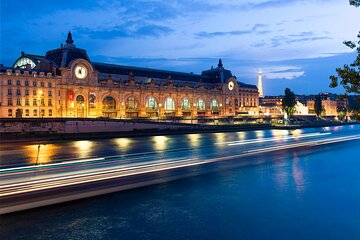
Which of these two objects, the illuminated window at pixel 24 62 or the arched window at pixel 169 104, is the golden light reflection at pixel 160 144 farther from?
Answer: the arched window at pixel 169 104

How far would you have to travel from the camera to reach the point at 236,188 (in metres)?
24.4

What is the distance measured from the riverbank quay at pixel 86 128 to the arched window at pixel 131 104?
26.5 metres

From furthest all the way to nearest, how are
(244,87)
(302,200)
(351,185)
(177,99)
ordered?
Result: (244,87), (177,99), (351,185), (302,200)

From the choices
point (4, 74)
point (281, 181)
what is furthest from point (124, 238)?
point (4, 74)

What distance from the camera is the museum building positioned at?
96875 mm

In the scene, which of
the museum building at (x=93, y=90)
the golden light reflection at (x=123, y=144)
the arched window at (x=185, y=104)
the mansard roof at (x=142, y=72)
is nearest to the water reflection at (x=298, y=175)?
the golden light reflection at (x=123, y=144)

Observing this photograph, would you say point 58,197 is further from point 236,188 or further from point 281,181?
point 281,181

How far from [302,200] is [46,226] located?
1480 cm

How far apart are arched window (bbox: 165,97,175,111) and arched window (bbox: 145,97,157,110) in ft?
20.2

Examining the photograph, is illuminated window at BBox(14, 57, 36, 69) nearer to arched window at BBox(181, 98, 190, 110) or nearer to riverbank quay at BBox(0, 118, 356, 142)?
riverbank quay at BBox(0, 118, 356, 142)

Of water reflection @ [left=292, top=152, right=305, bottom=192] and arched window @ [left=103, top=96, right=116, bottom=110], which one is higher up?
arched window @ [left=103, top=96, right=116, bottom=110]

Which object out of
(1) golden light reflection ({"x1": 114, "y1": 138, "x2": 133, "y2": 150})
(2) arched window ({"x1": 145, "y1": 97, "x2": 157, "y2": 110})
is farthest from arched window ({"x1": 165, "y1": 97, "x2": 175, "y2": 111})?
(1) golden light reflection ({"x1": 114, "y1": 138, "x2": 133, "y2": 150})

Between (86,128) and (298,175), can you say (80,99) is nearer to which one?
(86,128)

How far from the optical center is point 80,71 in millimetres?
110688
